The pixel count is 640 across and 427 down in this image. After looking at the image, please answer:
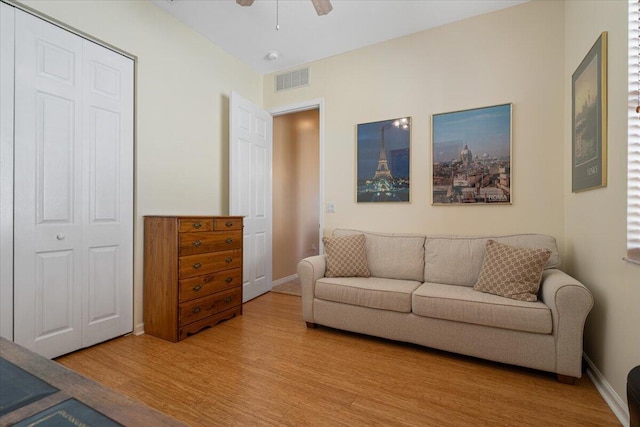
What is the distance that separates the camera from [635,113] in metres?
1.52

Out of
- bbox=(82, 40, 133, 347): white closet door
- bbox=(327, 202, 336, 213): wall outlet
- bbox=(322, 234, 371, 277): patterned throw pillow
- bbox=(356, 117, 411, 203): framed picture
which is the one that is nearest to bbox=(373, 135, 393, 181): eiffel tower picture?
bbox=(356, 117, 411, 203): framed picture

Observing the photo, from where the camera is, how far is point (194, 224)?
8.46 feet

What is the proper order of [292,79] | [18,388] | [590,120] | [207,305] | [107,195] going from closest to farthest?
[18,388], [590,120], [107,195], [207,305], [292,79]

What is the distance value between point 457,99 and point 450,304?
2034 millimetres

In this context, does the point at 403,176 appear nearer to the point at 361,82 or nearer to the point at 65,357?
the point at 361,82

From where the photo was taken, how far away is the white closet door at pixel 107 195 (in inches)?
90.5

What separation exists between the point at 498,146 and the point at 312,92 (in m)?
2.24

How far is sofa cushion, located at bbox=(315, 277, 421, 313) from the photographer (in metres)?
2.38

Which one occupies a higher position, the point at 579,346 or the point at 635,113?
the point at 635,113

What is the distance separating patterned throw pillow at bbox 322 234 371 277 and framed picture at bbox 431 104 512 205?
0.95m

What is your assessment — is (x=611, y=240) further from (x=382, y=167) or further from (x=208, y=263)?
(x=208, y=263)

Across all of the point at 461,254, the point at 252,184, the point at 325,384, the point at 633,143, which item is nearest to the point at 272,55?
the point at 252,184

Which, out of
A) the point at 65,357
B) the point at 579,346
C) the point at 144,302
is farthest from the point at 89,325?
the point at 579,346

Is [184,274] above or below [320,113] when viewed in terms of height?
below
